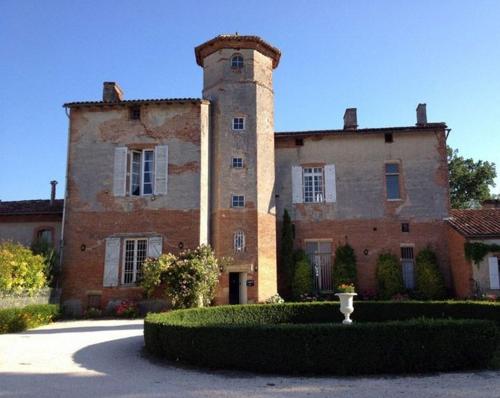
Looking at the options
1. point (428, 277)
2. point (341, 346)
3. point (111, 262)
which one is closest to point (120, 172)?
point (111, 262)

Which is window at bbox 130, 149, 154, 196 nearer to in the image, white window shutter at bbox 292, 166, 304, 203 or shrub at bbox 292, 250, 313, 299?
white window shutter at bbox 292, 166, 304, 203

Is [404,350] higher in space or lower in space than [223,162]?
lower

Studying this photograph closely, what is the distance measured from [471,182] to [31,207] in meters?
29.0

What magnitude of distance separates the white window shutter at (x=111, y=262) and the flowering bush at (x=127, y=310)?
1.09 meters

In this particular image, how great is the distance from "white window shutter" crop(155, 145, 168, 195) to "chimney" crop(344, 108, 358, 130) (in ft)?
30.2

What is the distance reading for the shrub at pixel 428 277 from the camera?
64.1ft

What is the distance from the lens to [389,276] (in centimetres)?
1994

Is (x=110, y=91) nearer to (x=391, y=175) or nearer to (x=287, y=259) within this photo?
(x=287, y=259)

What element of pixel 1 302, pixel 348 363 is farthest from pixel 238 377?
pixel 1 302

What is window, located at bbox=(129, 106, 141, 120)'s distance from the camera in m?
20.0

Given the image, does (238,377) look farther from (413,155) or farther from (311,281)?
(413,155)

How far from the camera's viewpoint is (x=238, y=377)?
772 centimetres

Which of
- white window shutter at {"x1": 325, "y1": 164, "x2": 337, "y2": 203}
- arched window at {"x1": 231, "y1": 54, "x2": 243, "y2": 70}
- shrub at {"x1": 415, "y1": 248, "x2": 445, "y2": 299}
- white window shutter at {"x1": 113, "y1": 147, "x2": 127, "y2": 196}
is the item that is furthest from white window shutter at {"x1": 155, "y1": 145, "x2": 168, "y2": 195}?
shrub at {"x1": 415, "y1": 248, "x2": 445, "y2": 299}

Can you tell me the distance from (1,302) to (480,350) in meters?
13.3
